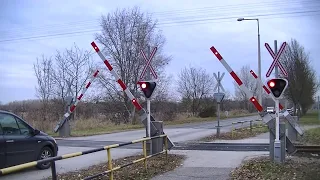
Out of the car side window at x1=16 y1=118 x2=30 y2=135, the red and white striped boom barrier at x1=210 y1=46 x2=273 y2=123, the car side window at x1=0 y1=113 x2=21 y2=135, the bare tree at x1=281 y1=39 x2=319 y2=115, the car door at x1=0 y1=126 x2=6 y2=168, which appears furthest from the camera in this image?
the bare tree at x1=281 y1=39 x2=319 y2=115

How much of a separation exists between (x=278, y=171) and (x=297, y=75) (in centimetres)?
4582

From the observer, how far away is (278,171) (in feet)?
31.2

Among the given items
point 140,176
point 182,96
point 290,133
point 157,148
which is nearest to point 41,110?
A: point 290,133

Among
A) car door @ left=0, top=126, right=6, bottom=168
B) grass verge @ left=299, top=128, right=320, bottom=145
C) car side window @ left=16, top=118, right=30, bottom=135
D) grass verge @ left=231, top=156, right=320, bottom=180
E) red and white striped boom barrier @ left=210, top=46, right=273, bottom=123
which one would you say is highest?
red and white striped boom barrier @ left=210, top=46, right=273, bottom=123

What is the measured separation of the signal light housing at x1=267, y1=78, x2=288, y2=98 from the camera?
10.4 metres

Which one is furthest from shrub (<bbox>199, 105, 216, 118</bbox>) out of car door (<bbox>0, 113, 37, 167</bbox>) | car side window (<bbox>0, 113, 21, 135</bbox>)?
car side window (<bbox>0, 113, 21, 135</bbox>)

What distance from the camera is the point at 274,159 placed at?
10.6 meters

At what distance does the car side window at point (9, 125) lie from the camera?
9.75 metres

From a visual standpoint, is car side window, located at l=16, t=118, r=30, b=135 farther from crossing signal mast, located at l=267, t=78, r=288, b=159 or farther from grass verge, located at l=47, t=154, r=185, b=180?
crossing signal mast, located at l=267, t=78, r=288, b=159

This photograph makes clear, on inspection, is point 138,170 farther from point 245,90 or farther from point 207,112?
point 207,112

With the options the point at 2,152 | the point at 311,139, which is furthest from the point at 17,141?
the point at 311,139

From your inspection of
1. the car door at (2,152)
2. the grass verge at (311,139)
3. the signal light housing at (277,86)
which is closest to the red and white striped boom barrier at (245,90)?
the signal light housing at (277,86)

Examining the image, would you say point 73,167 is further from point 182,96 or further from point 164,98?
point 182,96

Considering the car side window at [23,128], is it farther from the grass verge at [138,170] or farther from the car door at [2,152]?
the grass verge at [138,170]
